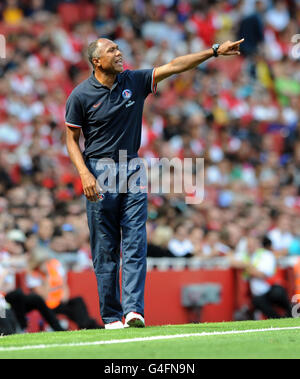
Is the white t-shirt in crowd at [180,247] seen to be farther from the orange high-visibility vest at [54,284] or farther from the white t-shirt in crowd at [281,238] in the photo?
the orange high-visibility vest at [54,284]

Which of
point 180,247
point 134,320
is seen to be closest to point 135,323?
point 134,320

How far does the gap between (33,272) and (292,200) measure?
7956 mm

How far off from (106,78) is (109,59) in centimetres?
16

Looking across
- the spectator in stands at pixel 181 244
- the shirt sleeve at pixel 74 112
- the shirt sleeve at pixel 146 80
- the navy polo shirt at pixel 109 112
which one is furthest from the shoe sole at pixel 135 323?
the spectator in stands at pixel 181 244

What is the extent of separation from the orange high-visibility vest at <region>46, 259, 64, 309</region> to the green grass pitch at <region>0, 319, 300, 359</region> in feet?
12.2

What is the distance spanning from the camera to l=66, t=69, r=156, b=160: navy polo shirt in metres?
7.00

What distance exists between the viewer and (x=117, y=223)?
7.10 metres

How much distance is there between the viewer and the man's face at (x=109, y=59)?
695 cm

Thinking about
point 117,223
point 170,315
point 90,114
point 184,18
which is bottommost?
point 170,315

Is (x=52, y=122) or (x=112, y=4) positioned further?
(x=112, y=4)

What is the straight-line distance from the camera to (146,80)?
7082 mm

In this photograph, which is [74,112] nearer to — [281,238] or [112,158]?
[112,158]
